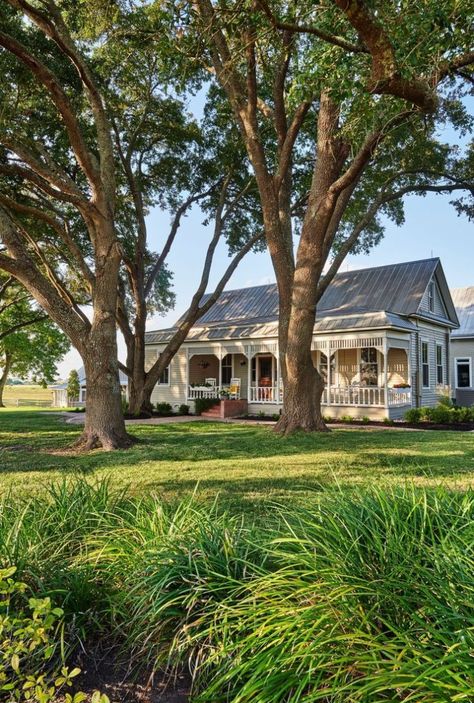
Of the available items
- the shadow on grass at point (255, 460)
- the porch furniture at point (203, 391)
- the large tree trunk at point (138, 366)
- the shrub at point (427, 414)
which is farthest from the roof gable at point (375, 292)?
the shadow on grass at point (255, 460)

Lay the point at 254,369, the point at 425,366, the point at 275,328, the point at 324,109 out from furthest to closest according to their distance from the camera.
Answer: the point at 254,369, the point at 425,366, the point at 275,328, the point at 324,109

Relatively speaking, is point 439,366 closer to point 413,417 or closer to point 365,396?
point 365,396

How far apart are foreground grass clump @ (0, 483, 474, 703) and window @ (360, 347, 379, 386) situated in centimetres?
1528

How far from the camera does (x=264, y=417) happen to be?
17875 mm

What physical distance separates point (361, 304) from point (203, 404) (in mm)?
7671

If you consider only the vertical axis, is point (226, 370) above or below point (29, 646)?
above

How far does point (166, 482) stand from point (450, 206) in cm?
1321

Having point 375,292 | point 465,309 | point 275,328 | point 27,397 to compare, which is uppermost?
point 465,309

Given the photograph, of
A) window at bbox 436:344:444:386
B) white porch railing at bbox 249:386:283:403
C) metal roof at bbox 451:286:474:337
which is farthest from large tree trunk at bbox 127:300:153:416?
metal roof at bbox 451:286:474:337

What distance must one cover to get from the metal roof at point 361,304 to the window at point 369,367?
1.60 metres

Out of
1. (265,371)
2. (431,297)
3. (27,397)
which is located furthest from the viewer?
(27,397)

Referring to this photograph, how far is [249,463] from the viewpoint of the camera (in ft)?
24.8

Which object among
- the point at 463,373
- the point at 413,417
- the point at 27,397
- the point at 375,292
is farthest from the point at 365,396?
the point at 27,397

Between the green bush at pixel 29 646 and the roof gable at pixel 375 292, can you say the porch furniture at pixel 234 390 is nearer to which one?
the roof gable at pixel 375 292
